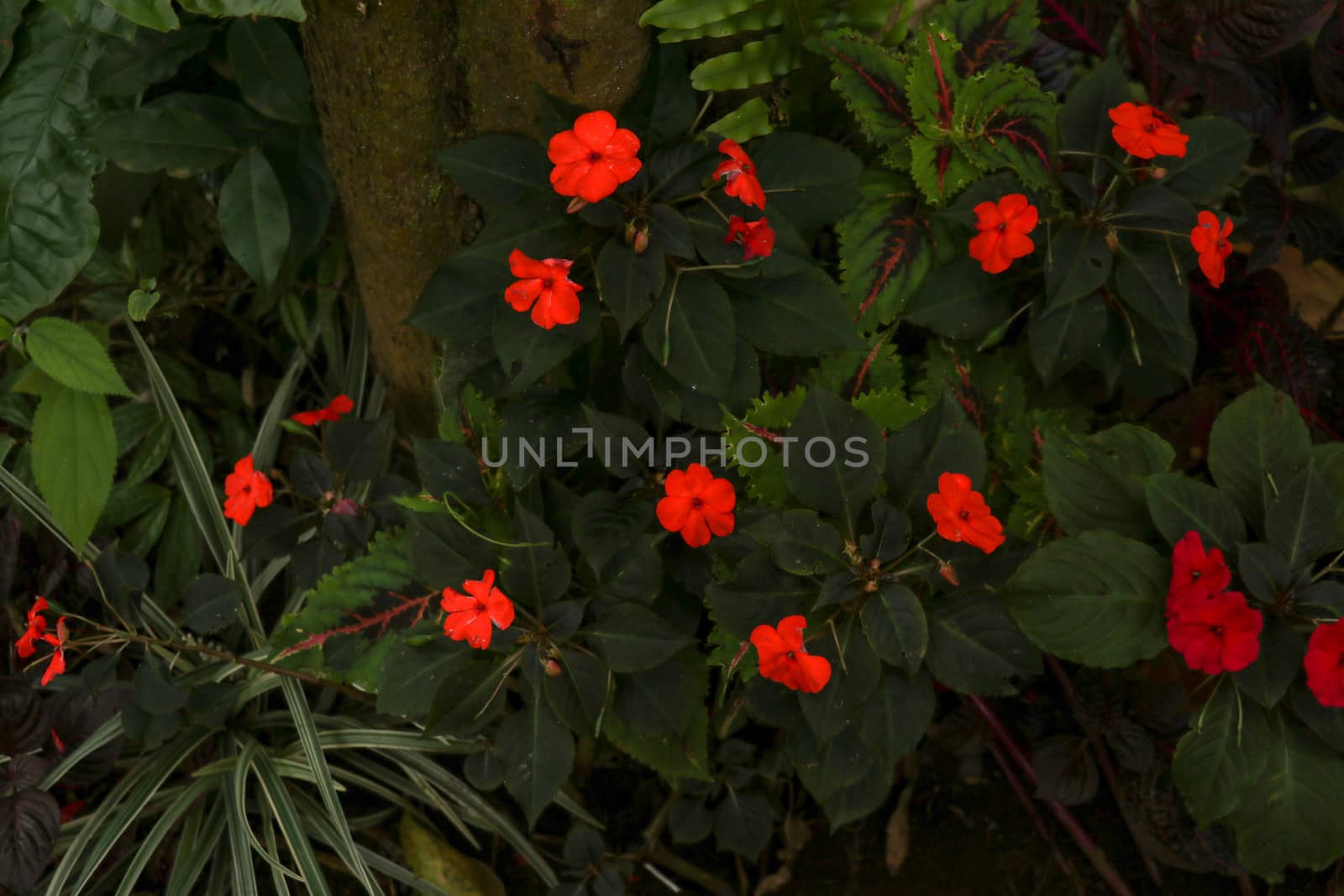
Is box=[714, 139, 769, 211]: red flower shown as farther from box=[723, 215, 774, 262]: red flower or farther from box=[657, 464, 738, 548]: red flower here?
box=[657, 464, 738, 548]: red flower

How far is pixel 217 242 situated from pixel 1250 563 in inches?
76.4

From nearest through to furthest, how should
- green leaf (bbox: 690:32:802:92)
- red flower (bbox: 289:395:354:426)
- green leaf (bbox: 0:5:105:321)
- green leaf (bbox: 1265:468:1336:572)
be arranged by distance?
green leaf (bbox: 1265:468:1336:572), green leaf (bbox: 690:32:802:92), green leaf (bbox: 0:5:105:321), red flower (bbox: 289:395:354:426)

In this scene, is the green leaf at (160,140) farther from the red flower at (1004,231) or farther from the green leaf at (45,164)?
the red flower at (1004,231)

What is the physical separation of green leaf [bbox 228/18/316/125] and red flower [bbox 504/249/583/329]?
0.61 meters

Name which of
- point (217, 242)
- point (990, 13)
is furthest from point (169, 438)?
point (990, 13)

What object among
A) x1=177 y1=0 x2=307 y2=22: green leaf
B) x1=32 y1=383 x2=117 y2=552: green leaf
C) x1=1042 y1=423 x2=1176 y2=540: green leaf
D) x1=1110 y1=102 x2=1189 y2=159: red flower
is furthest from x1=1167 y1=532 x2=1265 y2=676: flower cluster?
x1=32 y1=383 x2=117 y2=552: green leaf

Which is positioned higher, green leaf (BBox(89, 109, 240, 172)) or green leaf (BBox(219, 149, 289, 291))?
green leaf (BBox(89, 109, 240, 172))

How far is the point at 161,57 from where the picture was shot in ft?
5.22

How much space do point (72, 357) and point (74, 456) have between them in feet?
0.57

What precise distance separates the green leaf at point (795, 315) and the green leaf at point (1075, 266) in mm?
313

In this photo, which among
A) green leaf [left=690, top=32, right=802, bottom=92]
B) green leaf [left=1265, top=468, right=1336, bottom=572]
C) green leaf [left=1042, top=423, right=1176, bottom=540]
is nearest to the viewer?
green leaf [left=1265, top=468, right=1336, bottom=572]

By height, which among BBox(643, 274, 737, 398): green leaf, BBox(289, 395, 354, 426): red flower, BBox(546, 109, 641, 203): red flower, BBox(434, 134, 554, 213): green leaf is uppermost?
BBox(546, 109, 641, 203): red flower

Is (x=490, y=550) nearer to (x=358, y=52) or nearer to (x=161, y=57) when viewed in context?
(x=358, y=52)

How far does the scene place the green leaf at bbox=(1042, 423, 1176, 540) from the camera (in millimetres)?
1330
